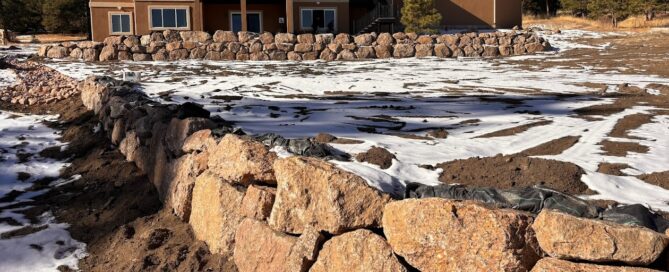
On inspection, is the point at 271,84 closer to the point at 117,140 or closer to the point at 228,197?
the point at 117,140

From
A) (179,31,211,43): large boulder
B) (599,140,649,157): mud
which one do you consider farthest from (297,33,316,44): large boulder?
(599,140,649,157): mud

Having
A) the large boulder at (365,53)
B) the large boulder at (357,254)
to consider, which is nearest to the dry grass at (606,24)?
the large boulder at (365,53)

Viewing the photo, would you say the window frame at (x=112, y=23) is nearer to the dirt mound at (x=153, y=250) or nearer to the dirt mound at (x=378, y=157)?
the dirt mound at (x=153, y=250)

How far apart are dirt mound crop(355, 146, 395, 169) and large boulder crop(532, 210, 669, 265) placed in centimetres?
232

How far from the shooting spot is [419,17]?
29344 mm

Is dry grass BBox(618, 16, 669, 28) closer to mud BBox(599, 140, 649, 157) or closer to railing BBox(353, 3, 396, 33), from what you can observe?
railing BBox(353, 3, 396, 33)

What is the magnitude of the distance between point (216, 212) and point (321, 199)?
4.46 ft

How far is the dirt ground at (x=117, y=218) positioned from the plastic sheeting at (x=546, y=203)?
193 cm

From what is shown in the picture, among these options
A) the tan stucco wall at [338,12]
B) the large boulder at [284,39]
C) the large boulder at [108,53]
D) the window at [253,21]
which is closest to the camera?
the large boulder at [108,53]

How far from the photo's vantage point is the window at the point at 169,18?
3103cm

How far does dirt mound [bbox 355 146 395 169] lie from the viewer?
5.38 m

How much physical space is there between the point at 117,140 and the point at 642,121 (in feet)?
22.4

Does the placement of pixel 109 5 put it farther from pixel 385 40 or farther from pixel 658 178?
pixel 658 178

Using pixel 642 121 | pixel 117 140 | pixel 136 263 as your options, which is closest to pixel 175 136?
pixel 136 263
